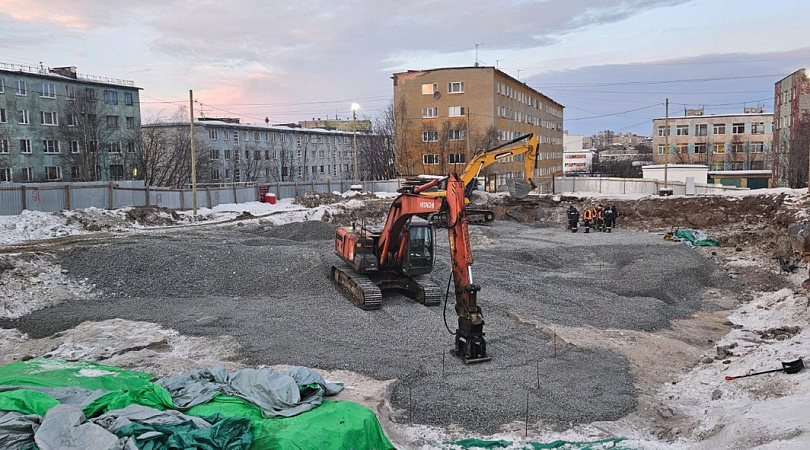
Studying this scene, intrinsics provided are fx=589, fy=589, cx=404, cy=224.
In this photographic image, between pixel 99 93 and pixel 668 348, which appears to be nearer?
pixel 668 348

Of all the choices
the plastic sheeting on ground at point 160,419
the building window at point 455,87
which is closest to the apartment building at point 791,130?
the building window at point 455,87

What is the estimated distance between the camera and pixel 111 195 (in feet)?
103

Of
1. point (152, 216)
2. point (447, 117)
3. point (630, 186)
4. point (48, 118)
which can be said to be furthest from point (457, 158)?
point (48, 118)

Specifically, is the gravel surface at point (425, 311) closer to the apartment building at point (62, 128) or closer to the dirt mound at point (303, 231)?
the dirt mound at point (303, 231)

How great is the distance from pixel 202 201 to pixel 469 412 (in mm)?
30474

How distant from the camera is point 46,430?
642 cm

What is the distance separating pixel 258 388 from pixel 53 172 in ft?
165

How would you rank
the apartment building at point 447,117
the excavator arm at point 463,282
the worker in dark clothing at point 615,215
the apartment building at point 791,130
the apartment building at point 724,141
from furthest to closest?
1. the apartment building at point 724,141
2. the apartment building at point 447,117
3. the apartment building at point 791,130
4. the worker in dark clothing at point 615,215
5. the excavator arm at point 463,282

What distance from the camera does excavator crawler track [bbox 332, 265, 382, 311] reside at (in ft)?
50.1

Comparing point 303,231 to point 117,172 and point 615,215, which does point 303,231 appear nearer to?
point 615,215

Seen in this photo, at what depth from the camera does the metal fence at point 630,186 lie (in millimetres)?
40906

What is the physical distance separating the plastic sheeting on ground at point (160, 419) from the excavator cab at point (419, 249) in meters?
7.26

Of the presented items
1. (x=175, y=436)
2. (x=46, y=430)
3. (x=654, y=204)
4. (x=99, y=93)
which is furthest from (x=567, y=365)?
(x=99, y=93)

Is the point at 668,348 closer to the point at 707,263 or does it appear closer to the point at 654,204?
the point at 707,263
